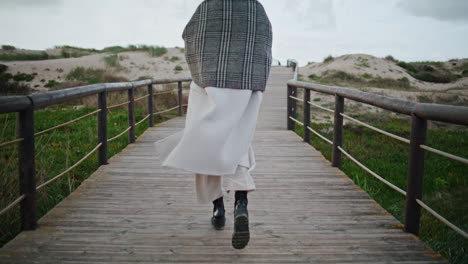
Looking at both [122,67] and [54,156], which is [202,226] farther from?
[122,67]

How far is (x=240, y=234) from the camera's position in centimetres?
235

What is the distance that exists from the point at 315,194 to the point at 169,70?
27193mm

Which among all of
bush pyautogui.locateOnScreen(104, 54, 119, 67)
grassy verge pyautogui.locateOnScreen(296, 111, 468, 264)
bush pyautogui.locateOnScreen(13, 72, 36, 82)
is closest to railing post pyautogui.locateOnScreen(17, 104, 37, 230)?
grassy verge pyautogui.locateOnScreen(296, 111, 468, 264)

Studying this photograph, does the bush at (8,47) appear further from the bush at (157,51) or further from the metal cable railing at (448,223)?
the metal cable railing at (448,223)

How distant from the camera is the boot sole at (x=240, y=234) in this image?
2.34m

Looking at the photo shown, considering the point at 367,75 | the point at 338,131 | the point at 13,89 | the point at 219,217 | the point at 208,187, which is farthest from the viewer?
the point at 367,75

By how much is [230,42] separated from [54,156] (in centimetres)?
293

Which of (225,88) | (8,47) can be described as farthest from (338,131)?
(8,47)

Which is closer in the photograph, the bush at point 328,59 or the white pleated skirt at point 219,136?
the white pleated skirt at point 219,136

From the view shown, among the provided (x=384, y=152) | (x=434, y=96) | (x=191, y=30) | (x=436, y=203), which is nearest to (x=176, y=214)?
(x=191, y=30)

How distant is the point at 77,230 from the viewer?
107 inches

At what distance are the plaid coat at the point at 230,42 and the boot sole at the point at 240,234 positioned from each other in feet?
2.52

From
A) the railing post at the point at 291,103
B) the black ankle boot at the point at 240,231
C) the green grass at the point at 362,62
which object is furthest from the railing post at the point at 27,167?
A: the green grass at the point at 362,62

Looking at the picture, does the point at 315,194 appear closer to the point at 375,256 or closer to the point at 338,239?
the point at 338,239
